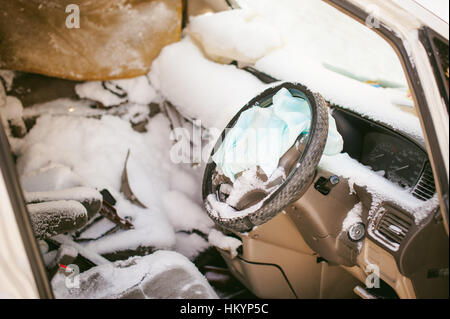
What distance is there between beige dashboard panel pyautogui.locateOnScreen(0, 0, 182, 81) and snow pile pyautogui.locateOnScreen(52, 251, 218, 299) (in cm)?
146

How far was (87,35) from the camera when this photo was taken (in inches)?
84.6

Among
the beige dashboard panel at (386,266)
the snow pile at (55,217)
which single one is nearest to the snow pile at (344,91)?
the beige dashboard panel at (386,266)

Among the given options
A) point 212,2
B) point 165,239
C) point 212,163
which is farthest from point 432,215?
point 212,2

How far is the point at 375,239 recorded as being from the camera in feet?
3.71

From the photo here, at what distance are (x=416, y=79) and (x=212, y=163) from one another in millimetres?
797

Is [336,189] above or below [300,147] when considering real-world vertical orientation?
below

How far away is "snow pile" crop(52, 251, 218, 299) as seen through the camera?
48.8 inches

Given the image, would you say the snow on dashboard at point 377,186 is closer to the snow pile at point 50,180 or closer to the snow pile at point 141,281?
the snow pile at point 141,281

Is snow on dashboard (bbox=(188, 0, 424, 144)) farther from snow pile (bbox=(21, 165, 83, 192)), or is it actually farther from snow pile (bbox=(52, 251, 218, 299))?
snow pile (bbox=(21, 165, 83, 192))

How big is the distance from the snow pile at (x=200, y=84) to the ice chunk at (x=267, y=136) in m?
0.43

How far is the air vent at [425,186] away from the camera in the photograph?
1.07 metres

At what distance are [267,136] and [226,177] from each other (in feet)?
0.81

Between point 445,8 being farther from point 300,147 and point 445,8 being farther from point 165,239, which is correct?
point 165,239

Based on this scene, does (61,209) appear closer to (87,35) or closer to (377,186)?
(377,186)
